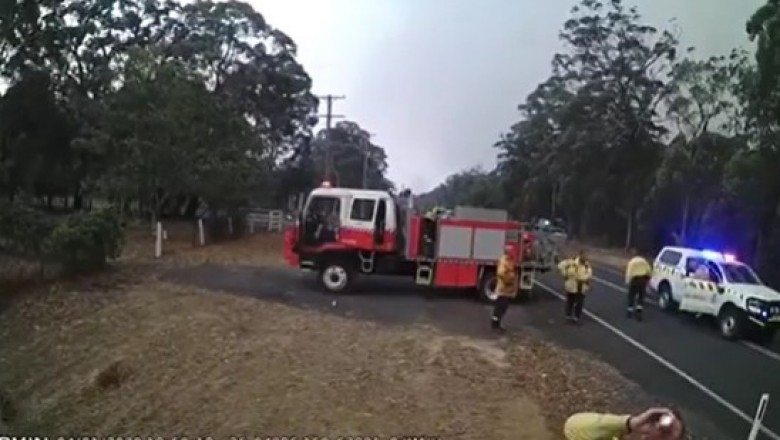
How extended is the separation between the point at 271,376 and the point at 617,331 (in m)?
6.81

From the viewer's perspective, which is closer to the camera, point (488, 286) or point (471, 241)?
point (471, 241)

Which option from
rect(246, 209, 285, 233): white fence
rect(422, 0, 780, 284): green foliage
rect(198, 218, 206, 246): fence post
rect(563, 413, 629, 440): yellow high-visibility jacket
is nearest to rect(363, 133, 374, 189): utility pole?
rect(422, 0, 780, 284): green foliage

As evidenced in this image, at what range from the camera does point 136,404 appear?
35.0 feet

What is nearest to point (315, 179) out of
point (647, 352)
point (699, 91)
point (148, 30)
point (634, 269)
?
point (148, 30)

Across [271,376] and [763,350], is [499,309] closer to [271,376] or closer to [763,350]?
[763,350]

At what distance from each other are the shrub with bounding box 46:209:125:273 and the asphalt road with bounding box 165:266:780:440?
151 cm

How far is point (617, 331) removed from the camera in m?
14.8

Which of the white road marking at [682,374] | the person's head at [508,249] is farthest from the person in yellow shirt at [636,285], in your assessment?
the person's head at [508,249]

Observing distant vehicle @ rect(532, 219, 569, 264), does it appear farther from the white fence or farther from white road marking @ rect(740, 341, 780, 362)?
the white fence

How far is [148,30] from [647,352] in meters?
32.7

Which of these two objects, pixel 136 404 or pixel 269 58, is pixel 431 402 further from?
pixel 269 58

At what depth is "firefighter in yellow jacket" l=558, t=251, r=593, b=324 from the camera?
603 inches

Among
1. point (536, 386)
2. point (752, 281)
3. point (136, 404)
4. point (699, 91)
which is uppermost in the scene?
point (699, 91)

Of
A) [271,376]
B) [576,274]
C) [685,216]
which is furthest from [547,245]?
[685,216]
